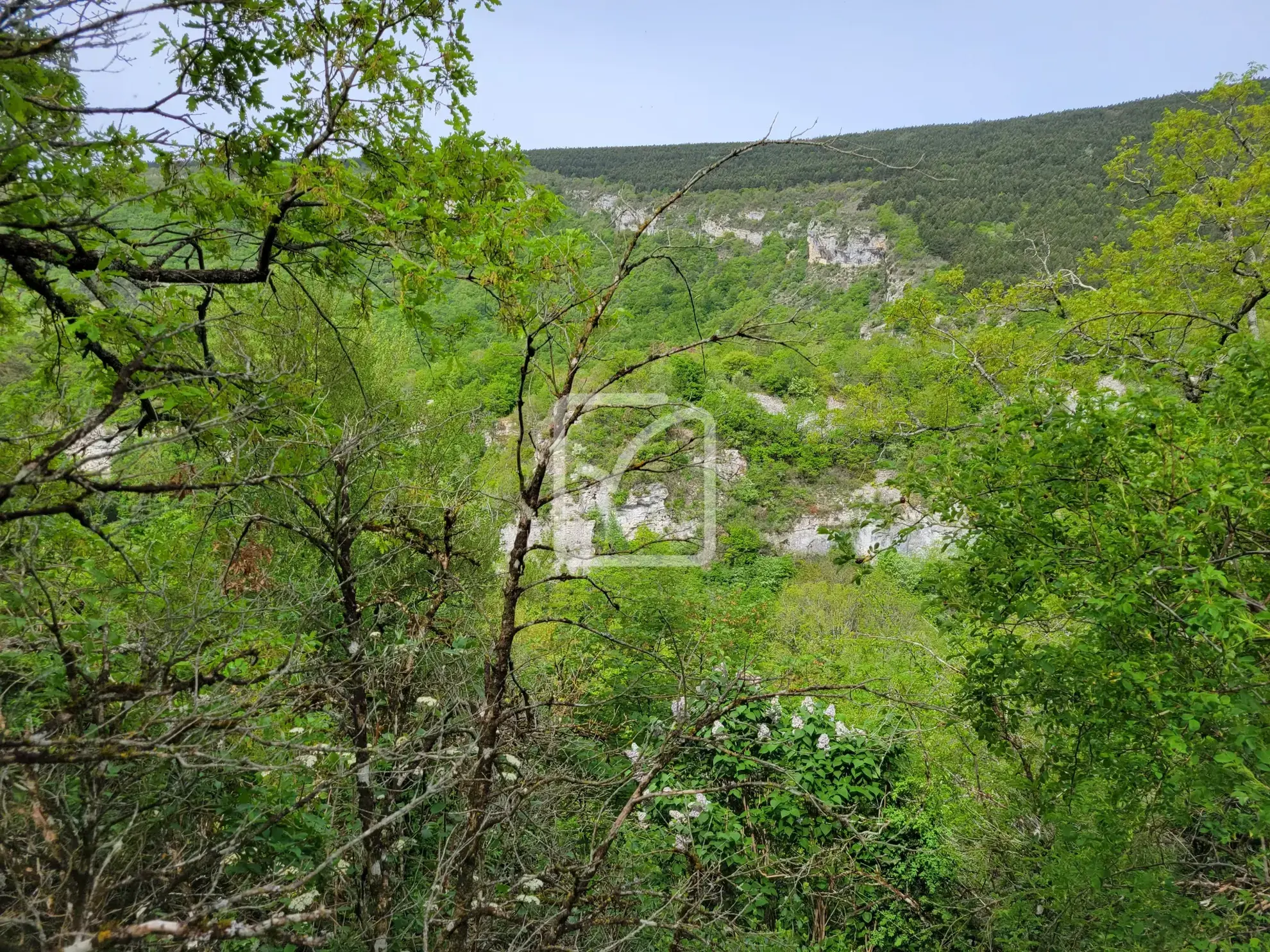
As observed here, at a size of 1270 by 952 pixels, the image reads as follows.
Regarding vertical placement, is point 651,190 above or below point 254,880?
above

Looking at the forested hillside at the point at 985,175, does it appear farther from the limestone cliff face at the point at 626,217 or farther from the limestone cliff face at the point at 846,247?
the limestone cliff face at the point at 626,217


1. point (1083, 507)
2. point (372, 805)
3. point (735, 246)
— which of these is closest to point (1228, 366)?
point (1083, 507)

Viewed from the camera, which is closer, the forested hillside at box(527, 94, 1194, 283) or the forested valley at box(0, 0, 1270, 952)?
the forested valley at box(0, 0, 1270, 952)

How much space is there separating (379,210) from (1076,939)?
5824 millimetres

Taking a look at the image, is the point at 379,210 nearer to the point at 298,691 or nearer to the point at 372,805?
the point at 298,691

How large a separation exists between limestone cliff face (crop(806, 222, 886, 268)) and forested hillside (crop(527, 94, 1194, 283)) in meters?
4.35

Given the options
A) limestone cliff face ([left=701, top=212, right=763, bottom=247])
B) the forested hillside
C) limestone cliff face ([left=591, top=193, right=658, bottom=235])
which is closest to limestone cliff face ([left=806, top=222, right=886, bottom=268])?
the forested hillside

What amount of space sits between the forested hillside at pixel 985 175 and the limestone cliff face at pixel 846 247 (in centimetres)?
435

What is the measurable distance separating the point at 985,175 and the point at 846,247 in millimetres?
12723

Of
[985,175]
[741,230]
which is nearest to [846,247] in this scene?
[985,175]

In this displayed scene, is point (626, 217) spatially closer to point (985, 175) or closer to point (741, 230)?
point (985, 175)

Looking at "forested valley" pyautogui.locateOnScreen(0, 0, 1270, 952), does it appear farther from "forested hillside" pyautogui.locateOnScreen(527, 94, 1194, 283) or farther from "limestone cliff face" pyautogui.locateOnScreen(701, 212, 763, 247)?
"limestone cliff face" pyautogui.locateOnScreen(701, 212, 763, 247)

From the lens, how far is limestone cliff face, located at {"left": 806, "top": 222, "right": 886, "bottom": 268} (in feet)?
211

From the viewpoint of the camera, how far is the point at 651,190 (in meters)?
75.6
